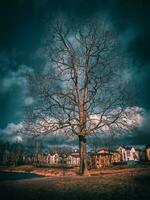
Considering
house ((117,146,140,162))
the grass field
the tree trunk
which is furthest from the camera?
house ((117,146,140,162))

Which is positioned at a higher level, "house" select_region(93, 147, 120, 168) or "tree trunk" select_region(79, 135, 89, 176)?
"tree trunk" select_region(79, 135, 89, 176)

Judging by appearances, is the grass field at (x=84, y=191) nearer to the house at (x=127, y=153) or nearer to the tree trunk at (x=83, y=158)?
the tree trunk at (x=83, y=158)

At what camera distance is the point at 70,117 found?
1912 cm

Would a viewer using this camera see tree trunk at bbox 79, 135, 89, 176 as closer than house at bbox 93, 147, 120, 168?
Yes

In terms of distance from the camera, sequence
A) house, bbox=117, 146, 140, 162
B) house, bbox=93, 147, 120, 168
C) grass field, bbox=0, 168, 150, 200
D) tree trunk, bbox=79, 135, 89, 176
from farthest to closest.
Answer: house, bbox=117, 146, 140, 162, house, bbox=93, 147, 120, 168, tree trunk, bbox=79, 135, 89, 176, grass field, bbox=0, 168, 150, 200

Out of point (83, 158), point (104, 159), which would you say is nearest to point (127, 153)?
point (104, 159)

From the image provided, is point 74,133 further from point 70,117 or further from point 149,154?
point 149,154

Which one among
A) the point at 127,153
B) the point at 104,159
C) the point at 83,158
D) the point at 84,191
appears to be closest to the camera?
the point at 84,191

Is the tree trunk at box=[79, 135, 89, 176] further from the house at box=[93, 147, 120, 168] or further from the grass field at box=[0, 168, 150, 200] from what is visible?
the house at box=[93, 147, 120, 168]

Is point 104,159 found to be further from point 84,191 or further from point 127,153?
point 84,191

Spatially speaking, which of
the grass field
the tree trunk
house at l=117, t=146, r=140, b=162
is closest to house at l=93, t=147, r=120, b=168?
house at l=117, t=146, r=140, b=162

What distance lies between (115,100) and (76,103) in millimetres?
3732

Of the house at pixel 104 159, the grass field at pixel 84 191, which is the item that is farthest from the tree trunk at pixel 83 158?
the house at pixel 104 159

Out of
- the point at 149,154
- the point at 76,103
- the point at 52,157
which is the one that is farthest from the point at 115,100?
the point at 52,157
